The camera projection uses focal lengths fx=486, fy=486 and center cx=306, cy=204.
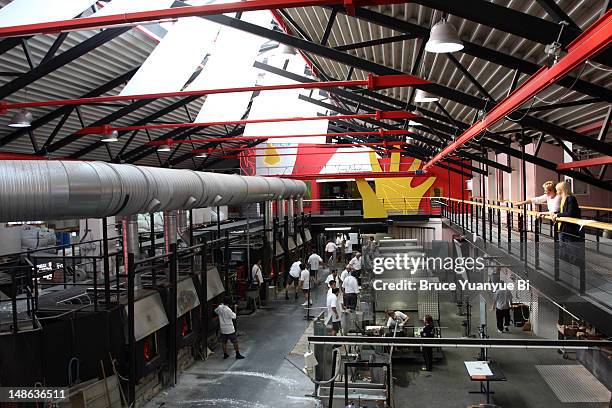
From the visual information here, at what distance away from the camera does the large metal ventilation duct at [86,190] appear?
5895mm

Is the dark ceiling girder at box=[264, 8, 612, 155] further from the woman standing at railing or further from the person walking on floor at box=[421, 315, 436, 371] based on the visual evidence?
the person walking on floor at box=[421, 315, 436, 371]

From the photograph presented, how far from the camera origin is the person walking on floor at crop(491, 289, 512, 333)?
7695 millimetres

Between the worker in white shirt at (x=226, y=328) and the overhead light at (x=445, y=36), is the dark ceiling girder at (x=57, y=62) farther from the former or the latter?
the overhead light at (x=445, y=36)

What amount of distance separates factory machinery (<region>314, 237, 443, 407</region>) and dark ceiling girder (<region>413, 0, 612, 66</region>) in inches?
125

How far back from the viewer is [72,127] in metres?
20.1

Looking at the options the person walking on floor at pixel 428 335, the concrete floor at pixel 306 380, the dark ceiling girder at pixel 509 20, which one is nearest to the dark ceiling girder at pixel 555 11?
the dark ceiling girder at pixel 509 20

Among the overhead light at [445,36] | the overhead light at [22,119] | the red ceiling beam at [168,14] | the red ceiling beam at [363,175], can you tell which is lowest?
the red ceiling beam at [363,175]

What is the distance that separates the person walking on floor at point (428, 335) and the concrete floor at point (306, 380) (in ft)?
0.64

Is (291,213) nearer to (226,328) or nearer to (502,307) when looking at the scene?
(226,328)

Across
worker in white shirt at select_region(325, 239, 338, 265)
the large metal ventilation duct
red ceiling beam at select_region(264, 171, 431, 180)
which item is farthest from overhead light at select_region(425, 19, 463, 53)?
red ceiling beam at select_region(264, 171, 431, 180)

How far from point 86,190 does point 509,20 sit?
18.9 feet

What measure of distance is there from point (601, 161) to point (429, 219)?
19542mm

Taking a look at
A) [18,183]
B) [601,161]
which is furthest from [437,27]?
[601,161]

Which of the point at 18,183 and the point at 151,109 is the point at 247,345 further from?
the point at 151,109
